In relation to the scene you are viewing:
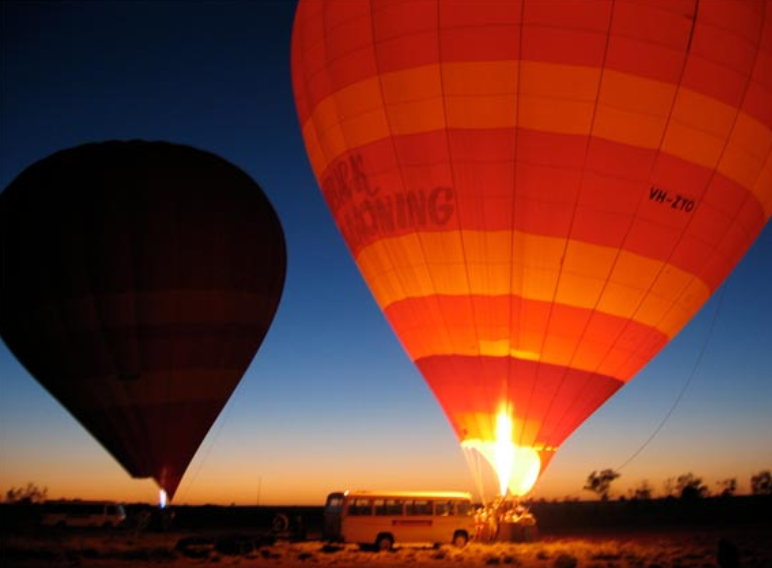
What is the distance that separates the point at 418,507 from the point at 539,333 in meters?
4.73

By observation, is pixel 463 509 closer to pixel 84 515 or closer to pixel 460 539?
pixel 460 539

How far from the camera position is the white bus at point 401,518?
1603cm

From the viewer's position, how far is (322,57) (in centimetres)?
1545

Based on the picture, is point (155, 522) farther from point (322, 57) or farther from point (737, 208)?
point (737, 208)

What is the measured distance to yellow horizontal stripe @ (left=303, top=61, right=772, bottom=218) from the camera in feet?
42.6

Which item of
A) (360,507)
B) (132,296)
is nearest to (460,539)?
(360,507)

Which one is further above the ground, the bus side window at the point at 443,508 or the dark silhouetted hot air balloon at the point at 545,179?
the dark silhouetted hot air balloon at the point at 545,179

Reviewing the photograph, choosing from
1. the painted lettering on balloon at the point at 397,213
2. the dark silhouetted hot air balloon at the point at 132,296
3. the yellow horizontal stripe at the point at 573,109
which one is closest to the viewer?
the yellow horizontal stripe at the point at 573,109

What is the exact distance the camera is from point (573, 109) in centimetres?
1306

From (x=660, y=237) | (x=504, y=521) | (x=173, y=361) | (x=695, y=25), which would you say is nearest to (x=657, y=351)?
(x=660, y=237)

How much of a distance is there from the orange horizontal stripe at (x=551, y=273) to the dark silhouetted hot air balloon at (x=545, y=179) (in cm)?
3

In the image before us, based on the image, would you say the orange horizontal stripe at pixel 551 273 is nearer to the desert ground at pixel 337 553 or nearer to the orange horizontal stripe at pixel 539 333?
the orange horizontal stripe at pixel 539 333

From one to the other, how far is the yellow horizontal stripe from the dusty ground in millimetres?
6570

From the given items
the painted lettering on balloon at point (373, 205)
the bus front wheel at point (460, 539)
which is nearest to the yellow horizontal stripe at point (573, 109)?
the painted lettering on balloon at point (373, 205)
